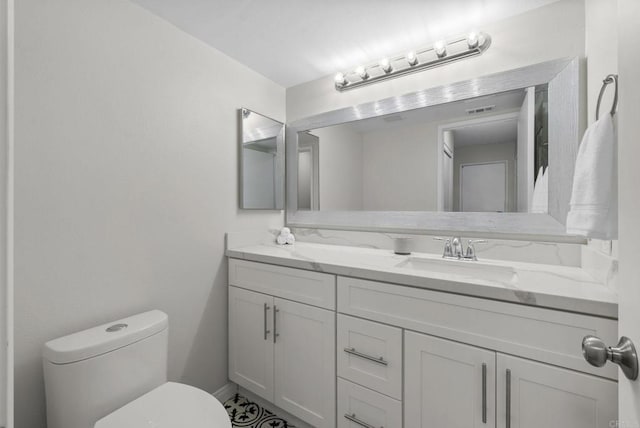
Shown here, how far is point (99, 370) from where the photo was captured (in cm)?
104

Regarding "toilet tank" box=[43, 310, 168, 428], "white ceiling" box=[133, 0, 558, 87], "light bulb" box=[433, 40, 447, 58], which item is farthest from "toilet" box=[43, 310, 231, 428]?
"light bulb" box=[433, 40, 447, 58]

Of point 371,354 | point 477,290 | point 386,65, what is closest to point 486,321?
point 477,290

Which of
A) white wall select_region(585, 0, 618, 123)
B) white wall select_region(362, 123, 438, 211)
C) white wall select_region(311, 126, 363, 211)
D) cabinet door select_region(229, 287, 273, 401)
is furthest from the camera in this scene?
white wall select_region(311, 126, 363, 211)

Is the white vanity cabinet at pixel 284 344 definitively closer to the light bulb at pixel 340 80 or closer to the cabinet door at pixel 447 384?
the cabinet door at pixel 447 384

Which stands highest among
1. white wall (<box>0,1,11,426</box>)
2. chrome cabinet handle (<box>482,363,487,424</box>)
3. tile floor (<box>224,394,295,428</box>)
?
white wall (<box>0,1,11,426</box>)

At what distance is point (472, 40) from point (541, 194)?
34.1 inches

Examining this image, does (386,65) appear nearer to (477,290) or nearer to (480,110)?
(480,110)

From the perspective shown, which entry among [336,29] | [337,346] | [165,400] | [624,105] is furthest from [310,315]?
[336,29]

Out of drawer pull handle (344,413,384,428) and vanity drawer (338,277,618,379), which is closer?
vanity drawer (338,277,618,379)

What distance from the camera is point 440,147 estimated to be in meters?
1.69

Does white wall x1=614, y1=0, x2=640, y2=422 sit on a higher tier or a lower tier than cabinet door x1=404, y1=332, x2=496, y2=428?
higher

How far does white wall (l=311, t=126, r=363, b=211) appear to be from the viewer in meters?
1.96

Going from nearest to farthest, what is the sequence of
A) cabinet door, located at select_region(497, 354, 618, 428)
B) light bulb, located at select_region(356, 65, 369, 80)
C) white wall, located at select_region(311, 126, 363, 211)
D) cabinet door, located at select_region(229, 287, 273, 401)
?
cabinet door, located at select_region(497, 354, 618, 428), cabinet door, located at select_region(229, 287, 273, 401), light bulb, located at select_region(356, 65, 369, 80), white wall, located at select_region(311, 126, 363, 211)

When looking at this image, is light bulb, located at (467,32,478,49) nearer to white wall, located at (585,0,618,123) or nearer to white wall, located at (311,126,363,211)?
white wall, located at (585,0,618,123)
